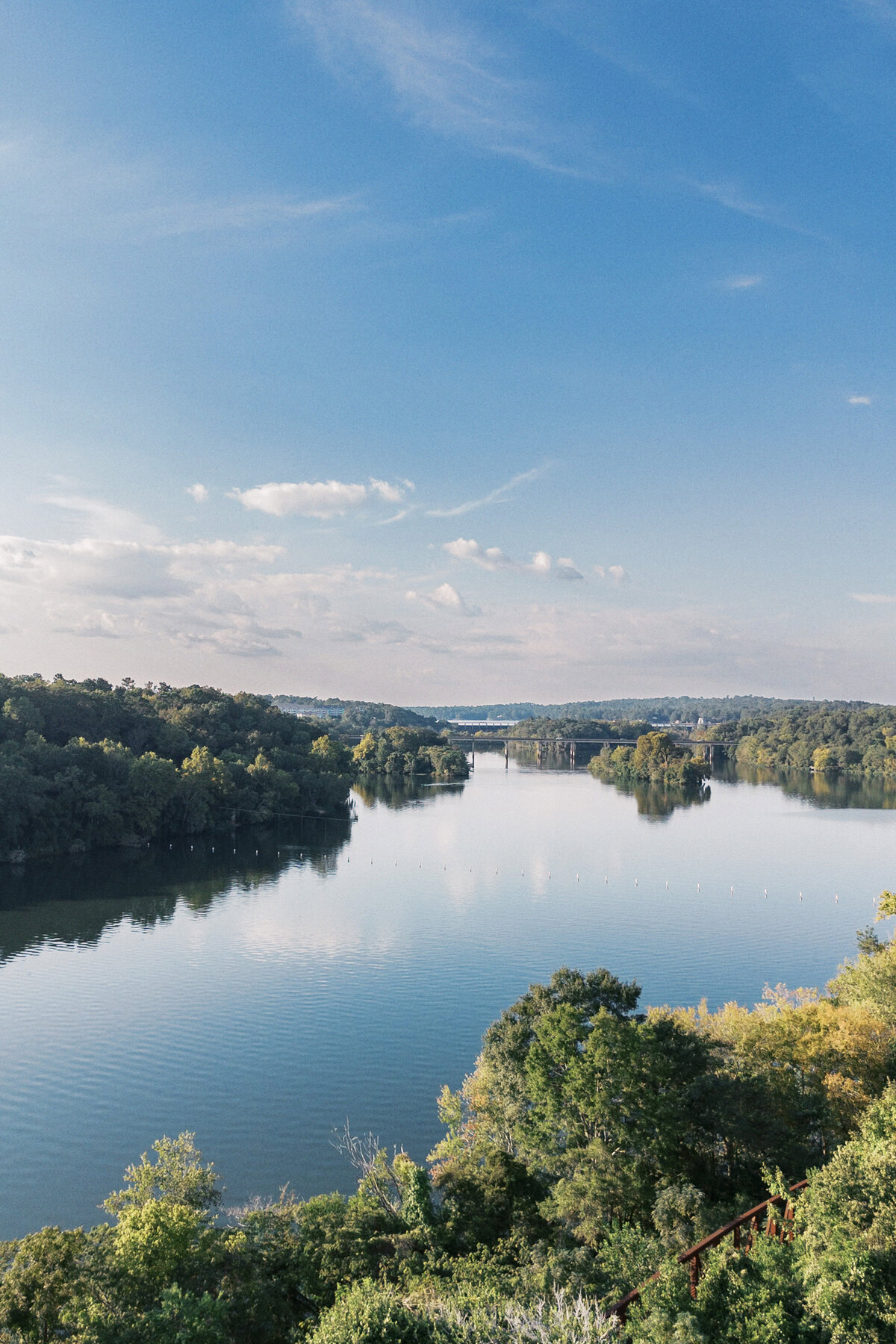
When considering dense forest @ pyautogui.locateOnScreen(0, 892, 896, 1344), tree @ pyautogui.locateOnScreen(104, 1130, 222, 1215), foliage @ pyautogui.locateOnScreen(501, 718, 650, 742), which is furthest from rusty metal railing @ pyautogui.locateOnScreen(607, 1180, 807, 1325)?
foliage @ pyautogui.locateOnScreen(501, 718, 650, 742)

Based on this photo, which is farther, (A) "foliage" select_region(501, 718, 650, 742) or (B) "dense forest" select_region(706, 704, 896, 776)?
(A) "foliage" select_region(501, 718, 650, 742)

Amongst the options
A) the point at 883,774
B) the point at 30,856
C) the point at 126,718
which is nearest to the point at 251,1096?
the point at 30,856

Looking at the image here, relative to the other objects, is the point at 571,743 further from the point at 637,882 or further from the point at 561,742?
the point at 637,882

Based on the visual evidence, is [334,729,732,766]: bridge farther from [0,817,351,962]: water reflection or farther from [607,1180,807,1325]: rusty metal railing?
[607,1180,807,1325]: rusty metal railing

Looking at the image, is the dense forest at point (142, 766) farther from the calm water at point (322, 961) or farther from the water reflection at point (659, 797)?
the water reflection at point (659, 797)

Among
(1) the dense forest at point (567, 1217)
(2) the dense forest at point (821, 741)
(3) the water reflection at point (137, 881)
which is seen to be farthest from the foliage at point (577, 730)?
(1) the dense forest at point (567, 1217)
